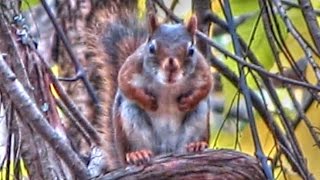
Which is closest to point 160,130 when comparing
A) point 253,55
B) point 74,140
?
point 253,55

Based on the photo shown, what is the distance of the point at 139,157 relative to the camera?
177 cm

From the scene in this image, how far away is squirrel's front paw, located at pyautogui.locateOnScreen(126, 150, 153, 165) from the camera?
1.73 metres

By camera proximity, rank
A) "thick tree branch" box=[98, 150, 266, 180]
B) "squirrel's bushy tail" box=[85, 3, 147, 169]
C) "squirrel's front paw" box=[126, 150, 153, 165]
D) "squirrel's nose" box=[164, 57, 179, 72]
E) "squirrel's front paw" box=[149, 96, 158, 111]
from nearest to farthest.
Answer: "thick tree branch" box=[98, 150, 266, 180] < "squirrel's front paw" box=[126, 150, 153, 165] < "squirrel's nose" box=[164, 57, 179, 72] < "squirrel's front paw" box=[149, 96, 158, 111] < "squirrel's bushy tail" box=[85, 3, 147, 169]

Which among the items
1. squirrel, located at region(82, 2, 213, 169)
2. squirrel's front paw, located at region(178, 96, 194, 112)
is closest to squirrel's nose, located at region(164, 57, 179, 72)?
squirrel, located at region(82, 2, 213, 169)

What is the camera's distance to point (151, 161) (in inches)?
65.6

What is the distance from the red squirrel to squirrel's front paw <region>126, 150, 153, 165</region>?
0.05 metres

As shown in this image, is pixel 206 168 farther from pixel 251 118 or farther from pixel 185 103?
pixel 185 103

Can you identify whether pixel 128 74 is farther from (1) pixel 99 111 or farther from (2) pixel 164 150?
(1) pixel 99 111

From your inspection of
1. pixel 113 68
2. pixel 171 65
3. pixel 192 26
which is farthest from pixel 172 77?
pixel 113 68

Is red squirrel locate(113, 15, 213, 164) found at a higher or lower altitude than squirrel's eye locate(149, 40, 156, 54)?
lower

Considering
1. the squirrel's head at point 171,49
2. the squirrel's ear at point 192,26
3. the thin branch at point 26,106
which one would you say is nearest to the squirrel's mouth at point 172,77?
the squirrel's head at point 171,49

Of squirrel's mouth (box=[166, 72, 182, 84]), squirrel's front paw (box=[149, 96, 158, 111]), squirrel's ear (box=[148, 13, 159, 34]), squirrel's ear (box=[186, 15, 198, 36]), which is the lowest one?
squirrel's front paw (box=[149, 96, 158, 111])

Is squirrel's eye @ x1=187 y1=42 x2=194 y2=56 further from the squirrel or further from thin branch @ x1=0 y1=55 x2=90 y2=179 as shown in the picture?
thin branch @ x1=0 y1=55 x2=90 y2=179

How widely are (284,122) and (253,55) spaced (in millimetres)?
157
